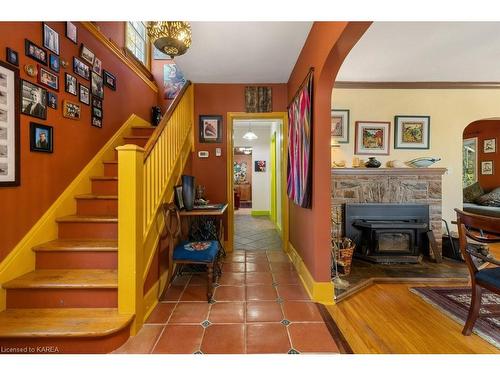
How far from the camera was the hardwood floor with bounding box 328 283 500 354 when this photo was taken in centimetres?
170

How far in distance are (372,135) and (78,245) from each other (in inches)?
164

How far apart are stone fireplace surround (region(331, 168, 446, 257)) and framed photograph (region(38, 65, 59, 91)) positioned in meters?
3.54

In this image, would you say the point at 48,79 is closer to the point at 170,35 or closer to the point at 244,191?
the point at 170,35

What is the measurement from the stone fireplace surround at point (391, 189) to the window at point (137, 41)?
155 inches

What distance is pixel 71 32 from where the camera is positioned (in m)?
2.53

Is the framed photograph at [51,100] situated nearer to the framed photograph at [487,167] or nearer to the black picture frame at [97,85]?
the black picture frame at [97,85]

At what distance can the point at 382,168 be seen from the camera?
3.58 meters

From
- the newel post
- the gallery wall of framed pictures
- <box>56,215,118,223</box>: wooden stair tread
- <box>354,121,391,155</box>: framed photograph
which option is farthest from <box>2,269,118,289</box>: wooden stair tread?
Result: <box>354,121,391,155</box>: framed photograph

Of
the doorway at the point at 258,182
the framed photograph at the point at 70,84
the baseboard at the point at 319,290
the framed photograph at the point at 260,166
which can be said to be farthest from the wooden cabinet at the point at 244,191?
the framed photograph at the point at 70,84

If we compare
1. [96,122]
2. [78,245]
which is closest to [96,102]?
[96,122]

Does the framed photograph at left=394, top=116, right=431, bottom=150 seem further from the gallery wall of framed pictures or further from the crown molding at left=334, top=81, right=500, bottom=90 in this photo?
the gallery wall of framed pictures

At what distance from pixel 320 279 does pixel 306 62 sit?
7.68ft
